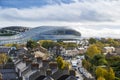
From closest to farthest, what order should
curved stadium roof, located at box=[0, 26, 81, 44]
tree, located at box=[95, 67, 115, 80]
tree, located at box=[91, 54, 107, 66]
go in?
1. tree, located at box=[95, 67, 115, 80]
2. tree, located at box=[91, 54, 107, 66]
3. curved stadium roof, located at box=[0, 26, 81, 44]

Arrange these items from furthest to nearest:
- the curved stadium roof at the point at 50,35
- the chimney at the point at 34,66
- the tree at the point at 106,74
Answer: the curved stadium roof at the point at 50,35 → the tree at the point at 106,74 → the chimney at the point at 34,66

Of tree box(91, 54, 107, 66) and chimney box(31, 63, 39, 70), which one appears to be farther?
tree box(91, 54, 107, 66)

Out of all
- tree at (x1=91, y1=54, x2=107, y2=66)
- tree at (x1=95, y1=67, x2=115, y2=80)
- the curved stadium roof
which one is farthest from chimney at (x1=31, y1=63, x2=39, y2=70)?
the curved stadium roof

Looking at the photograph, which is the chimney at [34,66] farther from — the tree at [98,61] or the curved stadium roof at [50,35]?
the curved stadium roof at [50,35]

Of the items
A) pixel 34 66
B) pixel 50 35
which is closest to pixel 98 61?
pixel 34 66

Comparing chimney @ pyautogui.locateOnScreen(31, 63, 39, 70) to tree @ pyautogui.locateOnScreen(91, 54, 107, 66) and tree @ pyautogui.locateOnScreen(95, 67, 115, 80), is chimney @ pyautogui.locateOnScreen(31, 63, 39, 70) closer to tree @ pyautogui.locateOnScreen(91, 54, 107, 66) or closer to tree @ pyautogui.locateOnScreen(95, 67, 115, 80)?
tree @ pyautogui.locateOnScreen(95, 67, 115, 80)

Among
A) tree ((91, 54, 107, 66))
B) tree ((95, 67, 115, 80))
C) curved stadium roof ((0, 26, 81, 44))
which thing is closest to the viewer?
tree ((95, 67, 115, 80))

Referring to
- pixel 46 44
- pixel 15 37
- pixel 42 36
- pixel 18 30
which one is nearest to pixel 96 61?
pixel 46 44

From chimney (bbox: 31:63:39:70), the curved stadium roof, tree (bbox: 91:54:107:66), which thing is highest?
chimney (bbox: 31:63:39:70)

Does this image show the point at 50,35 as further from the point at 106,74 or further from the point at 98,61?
the point at 106,74

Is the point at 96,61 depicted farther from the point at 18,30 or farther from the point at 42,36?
the point at 18,30

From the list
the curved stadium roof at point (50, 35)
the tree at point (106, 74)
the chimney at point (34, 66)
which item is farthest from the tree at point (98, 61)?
the curved stadium roof at point (50, 35)
